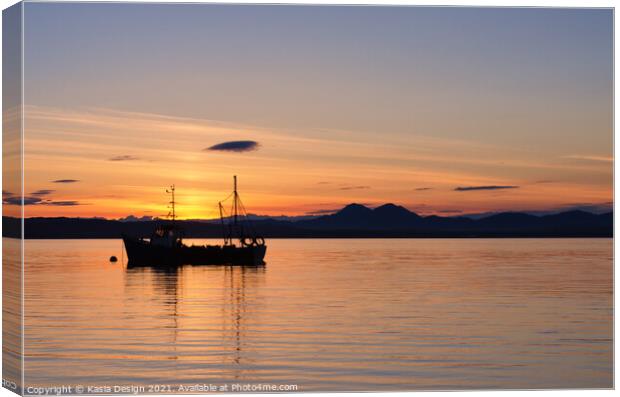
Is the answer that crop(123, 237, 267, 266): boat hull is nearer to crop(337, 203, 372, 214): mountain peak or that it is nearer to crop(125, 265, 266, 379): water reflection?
crop(125, 265, 266, 379): water reflection

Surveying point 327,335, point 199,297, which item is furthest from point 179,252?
point 327,335

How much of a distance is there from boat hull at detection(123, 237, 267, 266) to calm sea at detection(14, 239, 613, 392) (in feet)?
83.0

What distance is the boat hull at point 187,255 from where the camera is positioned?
266ft

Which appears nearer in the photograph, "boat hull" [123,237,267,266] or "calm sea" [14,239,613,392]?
"calm sea" [14,239,613,392]

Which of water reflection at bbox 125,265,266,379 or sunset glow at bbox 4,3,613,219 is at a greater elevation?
sunset glow at bbox 4,3,613,219

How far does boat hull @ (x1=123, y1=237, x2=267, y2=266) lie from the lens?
81062 millimetres

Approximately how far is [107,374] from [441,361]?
6.66 metres

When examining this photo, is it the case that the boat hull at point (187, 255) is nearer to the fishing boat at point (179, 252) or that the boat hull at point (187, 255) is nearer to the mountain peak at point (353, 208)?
the fishing boat at point (179, 252)

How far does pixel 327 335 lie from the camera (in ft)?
89.1

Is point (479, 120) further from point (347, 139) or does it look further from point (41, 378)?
point (41, 378)

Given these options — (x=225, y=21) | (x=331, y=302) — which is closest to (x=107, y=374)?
(x=225, y=21)

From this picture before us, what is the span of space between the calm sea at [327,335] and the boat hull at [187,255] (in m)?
25.3

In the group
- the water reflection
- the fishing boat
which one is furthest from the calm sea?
the fishing boat

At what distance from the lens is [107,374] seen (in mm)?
19453
